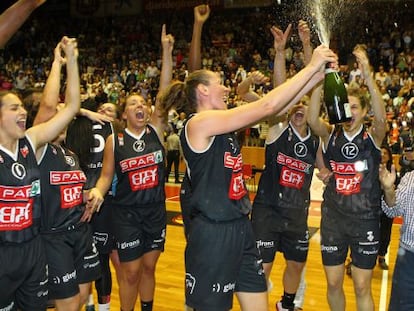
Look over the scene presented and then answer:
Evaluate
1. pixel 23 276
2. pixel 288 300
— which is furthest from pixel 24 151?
pixel 288 300

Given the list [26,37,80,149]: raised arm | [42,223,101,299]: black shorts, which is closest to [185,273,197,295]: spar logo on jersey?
[42,223,101,299]: black shorts

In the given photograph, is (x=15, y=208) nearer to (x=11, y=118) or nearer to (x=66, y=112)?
(x=11, y=118)

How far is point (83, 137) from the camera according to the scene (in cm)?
413

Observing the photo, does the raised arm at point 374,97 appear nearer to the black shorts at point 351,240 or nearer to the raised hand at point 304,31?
the raised hand at point 304,31

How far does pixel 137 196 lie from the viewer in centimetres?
415

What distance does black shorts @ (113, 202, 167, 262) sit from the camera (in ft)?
13.5

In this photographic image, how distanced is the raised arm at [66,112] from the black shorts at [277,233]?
5.84 feet

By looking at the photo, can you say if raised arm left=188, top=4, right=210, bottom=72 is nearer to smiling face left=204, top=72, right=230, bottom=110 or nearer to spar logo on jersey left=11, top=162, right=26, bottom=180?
smiling face left=204, top=72, right=230, bottom=110

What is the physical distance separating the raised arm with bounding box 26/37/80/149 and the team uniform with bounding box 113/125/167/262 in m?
0.92

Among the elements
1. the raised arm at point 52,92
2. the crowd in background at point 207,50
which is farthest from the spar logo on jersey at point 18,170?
the crowd in background at point 207,50

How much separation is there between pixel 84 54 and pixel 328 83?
824 inches

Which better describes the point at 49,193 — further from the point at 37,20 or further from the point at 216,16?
the point at 37,20

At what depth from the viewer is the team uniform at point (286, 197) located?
14.1ft

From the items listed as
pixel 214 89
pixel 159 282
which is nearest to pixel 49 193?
pixel 214 89
